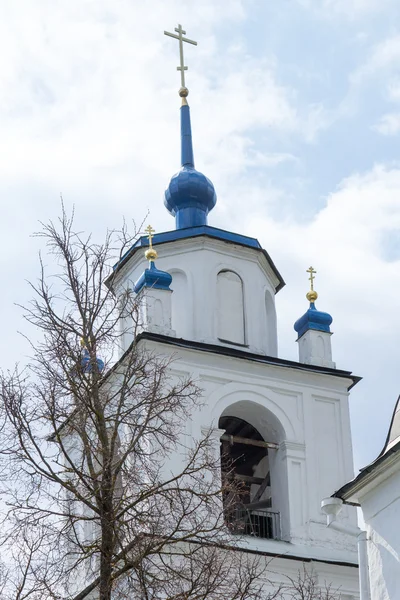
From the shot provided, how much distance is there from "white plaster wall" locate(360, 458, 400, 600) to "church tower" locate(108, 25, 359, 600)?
690 centimetres

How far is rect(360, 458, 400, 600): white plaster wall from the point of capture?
39.9ft

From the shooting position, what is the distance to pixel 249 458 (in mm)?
22188

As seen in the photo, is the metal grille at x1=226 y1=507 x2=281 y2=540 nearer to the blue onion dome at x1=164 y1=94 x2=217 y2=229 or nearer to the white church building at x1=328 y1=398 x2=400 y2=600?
the blue onion dome at x1=164 y1=94 x2=217 y2=229

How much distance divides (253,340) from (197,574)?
10.3m

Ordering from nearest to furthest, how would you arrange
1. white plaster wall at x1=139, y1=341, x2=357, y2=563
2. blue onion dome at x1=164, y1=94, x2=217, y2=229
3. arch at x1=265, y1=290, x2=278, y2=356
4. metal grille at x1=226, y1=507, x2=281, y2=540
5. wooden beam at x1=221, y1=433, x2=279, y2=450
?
metal grille at x1=226, y1=507, x2=281, y2=540 → white plaster wall at x1=139, y1=341, x2=357, y2=563 → wooden beam at x1=221, y1=433, x2=279, y2=450 → arch at x1=265, y1=290, x2=278, y2=356 → blue onion dome at x1=164, y1=94, x2=217, y2=229

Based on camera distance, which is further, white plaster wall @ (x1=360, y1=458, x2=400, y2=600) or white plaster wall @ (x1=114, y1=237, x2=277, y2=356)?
white plaster wall @ (x1=114, y1=237, x2=277, y2=356)

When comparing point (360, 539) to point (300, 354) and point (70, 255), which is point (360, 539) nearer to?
point (70, 255)

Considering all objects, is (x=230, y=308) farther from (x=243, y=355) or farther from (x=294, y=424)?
(x=294, y=424)

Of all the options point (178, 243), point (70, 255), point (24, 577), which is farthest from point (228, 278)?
point (24, 577)

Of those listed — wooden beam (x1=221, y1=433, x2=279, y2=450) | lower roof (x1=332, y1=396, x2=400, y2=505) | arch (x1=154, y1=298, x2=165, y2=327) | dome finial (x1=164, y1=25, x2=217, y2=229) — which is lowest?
lower roof (x1=332, y1=396, x2=400, y2=505)

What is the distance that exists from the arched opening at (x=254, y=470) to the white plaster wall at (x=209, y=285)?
1.20m

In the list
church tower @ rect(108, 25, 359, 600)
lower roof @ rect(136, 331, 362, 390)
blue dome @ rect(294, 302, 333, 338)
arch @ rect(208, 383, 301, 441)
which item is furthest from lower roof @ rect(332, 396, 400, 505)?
blue dome @ rect(294, 302, 333, 338)

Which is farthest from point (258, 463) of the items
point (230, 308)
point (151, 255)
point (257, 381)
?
point (151, 255)

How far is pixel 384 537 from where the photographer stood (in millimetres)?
12406
